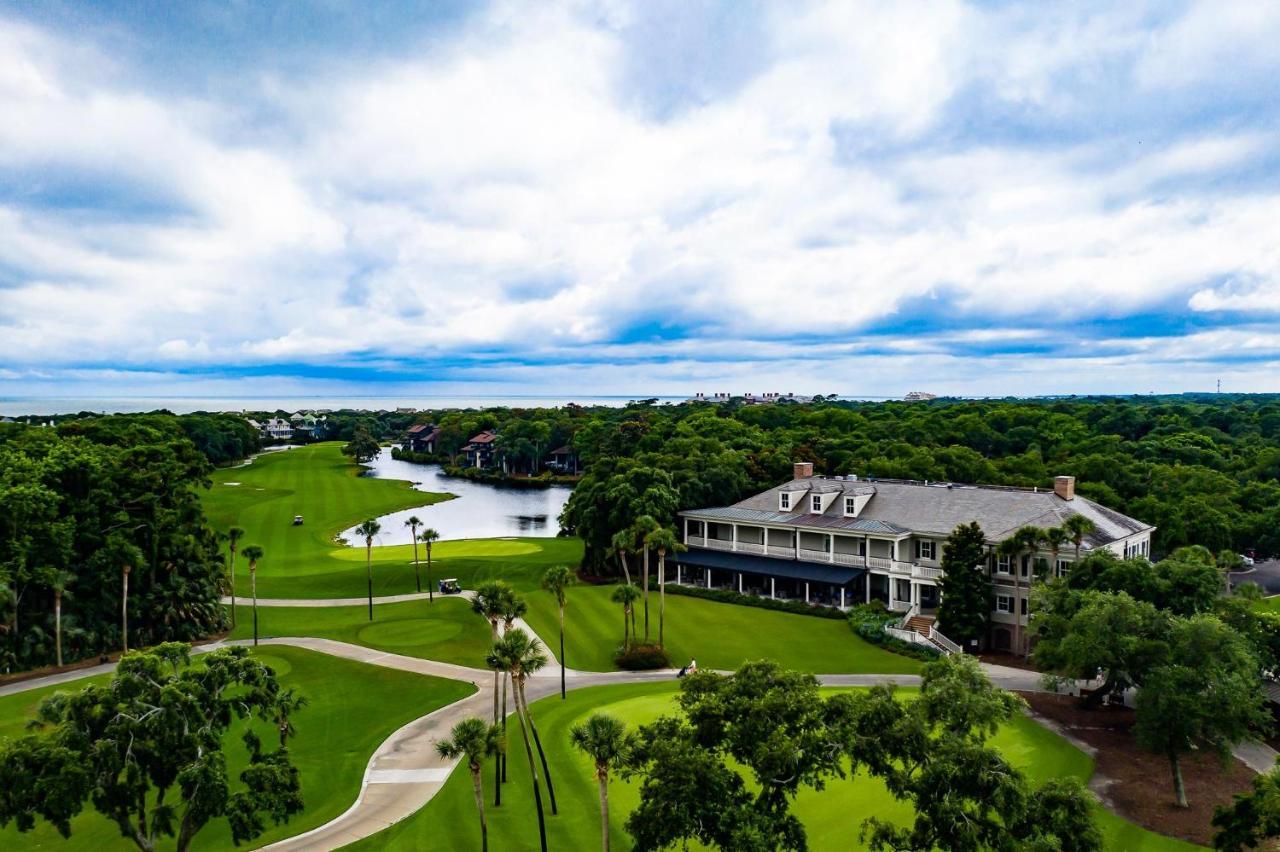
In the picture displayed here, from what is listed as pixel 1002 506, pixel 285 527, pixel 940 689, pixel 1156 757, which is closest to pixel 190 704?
pixel 940 689

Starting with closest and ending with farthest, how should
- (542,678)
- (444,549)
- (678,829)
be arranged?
(678,829), (542,678), (444,549)

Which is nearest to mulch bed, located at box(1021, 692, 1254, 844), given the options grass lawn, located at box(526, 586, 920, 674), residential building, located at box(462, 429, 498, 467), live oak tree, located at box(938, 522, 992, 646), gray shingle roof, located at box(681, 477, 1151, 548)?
live oak tree, located at box(938, 522, 992, 646)

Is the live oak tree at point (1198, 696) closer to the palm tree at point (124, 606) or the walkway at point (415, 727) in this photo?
the walkway at point (415, 727)

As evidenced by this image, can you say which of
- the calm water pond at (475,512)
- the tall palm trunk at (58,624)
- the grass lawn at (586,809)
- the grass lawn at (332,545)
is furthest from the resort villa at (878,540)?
the tall palm trunk at (58,624)

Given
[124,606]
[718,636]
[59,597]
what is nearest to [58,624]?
[59,597]

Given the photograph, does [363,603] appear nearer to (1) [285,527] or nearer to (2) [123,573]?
(2) [123,573]

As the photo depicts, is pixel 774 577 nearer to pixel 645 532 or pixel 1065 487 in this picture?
pixel 645 532

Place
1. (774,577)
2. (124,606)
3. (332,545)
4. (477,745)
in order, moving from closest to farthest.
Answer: (477,745), (124,606), (774,577), (332,545)
